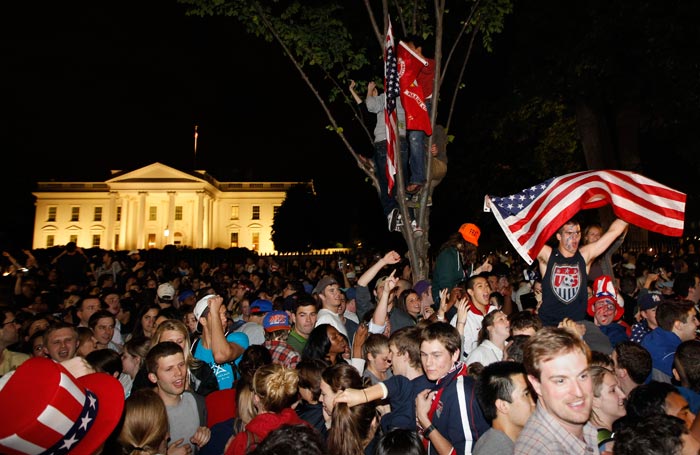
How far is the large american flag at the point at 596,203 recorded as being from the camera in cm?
584

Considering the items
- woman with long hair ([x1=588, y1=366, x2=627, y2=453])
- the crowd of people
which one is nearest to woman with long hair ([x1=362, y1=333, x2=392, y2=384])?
the crowd of people

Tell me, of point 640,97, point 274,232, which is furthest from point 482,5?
point 274,232

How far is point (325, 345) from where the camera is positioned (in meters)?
5.22

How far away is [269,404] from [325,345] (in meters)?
1.63

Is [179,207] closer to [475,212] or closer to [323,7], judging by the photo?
[475,212]

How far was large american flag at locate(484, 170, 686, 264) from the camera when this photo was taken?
230 inches

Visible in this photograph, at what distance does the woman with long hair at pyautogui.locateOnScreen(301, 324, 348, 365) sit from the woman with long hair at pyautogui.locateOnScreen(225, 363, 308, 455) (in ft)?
4.42

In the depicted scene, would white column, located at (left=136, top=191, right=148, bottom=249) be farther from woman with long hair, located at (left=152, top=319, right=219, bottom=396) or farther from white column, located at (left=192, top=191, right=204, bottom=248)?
woman with long hair, located at (left=152, top=319, right=219, bottom=396)

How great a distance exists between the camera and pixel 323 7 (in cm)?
789

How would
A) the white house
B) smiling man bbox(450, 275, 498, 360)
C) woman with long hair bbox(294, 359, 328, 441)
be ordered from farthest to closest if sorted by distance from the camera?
the white house, smiling man bbox(450, 275, 498, 360), woman with long hair bbox(294, 359, 328, 441)

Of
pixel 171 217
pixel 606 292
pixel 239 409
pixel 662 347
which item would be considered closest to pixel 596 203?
pixel 606 292

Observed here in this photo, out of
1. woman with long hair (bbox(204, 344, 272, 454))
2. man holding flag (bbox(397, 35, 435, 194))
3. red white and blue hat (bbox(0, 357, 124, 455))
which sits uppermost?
man holding flag (bbox(397, 35, 435, 194))

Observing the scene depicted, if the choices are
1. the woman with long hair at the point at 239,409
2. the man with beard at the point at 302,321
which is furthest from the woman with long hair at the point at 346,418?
the man with beard at the point at 302,321

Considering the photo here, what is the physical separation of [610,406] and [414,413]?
142 centimetres
